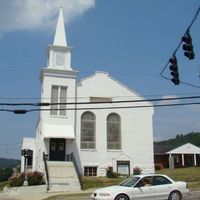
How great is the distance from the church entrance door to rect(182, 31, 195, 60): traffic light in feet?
82.3

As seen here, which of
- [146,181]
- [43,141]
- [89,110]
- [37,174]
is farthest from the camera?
[89,110]

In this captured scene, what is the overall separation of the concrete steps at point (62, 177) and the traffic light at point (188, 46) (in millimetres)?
17912

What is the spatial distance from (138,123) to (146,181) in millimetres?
23227

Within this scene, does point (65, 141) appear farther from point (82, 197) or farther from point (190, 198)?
point (190, 198)

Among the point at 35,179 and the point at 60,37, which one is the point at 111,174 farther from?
the point at 60,37

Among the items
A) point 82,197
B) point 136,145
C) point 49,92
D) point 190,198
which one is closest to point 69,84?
point 49,92

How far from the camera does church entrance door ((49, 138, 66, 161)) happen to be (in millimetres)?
39844

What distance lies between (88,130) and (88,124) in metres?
0.58

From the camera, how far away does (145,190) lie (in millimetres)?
19922

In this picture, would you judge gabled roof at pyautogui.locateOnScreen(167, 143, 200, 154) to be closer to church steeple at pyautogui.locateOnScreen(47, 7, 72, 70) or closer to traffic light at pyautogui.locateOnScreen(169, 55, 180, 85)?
church steeple at pyautogui.locateOnScreen(47, 7, 72, 70)

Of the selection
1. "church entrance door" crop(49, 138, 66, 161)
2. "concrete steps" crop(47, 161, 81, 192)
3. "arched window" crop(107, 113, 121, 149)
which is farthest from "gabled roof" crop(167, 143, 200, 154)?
"concrete steps" crop(47, 161, 81, 192)

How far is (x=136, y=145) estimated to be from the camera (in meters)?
42.8

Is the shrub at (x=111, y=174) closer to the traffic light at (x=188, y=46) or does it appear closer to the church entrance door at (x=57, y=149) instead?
the church entrance door at (x=57, y=149)

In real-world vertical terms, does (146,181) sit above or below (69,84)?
below
